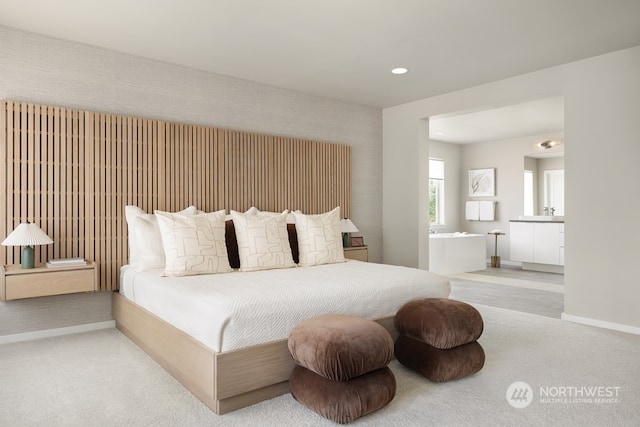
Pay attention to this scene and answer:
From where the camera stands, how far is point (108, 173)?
12.8ft

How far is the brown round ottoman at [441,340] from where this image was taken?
8.61 feet

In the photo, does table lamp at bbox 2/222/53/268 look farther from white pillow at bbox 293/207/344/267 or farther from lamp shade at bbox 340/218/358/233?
lamp shade at bbox 340/218/358/233

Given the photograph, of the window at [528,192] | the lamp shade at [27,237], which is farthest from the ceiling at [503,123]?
the lamp shade at [27,237]

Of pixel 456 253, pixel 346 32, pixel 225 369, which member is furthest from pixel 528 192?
pixel 225 369

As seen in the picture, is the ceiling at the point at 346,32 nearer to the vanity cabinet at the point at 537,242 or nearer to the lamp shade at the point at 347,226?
the lamp shade at the point at 347,226

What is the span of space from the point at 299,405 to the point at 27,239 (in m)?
2.41

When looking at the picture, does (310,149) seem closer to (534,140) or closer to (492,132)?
(492,132)

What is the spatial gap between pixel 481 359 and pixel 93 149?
3531 mm

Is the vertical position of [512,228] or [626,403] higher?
[512,228]

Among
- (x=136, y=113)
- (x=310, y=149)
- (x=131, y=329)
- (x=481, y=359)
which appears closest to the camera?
(x=481, y=359)

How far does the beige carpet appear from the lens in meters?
2.21

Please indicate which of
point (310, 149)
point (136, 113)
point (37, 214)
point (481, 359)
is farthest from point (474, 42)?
point (37, 214)

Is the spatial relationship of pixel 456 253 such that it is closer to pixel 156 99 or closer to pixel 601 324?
pixel 601 324

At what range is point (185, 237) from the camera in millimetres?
3451
